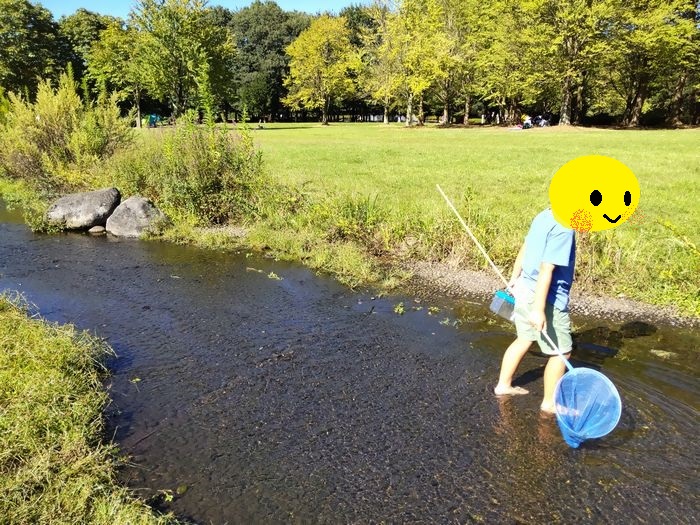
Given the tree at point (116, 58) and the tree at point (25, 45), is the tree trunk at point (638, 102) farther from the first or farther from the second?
the tree at point (25, 45)

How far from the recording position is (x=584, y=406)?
4.05m

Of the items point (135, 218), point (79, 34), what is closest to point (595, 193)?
point (135, 218)

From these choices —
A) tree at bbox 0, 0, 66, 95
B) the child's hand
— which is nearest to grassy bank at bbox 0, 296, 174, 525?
the child's hand

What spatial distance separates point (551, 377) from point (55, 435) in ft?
12.6

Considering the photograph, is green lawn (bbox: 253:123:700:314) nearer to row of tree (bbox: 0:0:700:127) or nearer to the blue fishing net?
the blue fishing net

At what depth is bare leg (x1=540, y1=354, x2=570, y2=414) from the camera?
4191 millimetres

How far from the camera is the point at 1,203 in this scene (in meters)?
15.4

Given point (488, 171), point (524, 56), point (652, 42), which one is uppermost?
point (652, 42)

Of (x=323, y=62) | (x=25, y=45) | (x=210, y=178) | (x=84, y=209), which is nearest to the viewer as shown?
(x=210, y=178)

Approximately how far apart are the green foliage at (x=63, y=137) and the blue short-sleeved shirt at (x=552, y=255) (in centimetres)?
1346

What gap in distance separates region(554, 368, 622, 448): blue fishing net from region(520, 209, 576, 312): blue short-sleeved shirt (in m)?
0.54

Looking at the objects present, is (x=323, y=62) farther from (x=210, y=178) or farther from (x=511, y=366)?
(x=511, y=366)

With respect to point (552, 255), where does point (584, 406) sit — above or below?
below

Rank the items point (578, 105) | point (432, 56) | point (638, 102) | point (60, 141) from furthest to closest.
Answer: point (432, 56), point (578, 105), point (638, 102), point (60, 141)
